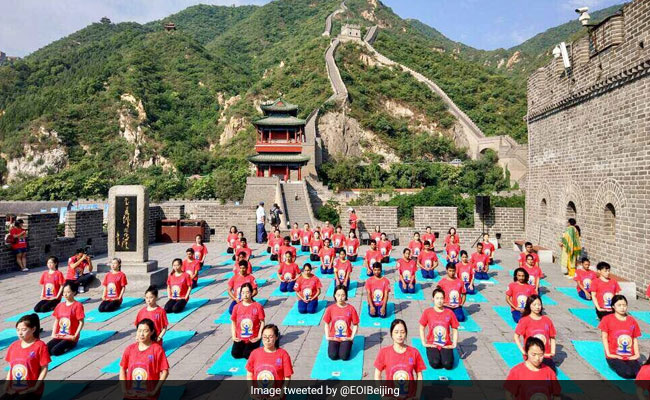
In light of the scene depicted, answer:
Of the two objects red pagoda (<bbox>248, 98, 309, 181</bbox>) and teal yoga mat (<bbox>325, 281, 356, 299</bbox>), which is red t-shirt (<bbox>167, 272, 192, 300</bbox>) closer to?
teal yoga mat (<bbox>325, 281, 356, 299</bbox>)

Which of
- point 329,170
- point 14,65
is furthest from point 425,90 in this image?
point 14,65

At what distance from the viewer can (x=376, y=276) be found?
7.64m

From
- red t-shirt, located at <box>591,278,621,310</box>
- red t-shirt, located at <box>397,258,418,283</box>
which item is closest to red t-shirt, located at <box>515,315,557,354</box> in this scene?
red t-shirt, located at <box>591,278,621,310</box>

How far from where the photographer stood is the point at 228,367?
5.51m

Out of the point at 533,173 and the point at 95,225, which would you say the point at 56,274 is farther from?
the point at 533,173

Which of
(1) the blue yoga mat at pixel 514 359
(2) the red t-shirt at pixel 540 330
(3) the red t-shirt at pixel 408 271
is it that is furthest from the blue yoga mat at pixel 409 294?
(2) the red t-shirt at pixel 540 330

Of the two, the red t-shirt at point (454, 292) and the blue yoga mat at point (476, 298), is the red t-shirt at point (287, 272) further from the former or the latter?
the blue yoga mat at point (476, 298)

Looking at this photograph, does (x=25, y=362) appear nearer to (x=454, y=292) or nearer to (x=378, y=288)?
(x=378, y=288)

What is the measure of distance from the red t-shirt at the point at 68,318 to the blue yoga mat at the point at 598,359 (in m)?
7.40

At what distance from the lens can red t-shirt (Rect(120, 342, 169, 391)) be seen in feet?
13.9

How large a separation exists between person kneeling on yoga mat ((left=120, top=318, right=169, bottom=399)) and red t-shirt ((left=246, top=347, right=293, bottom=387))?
94 centimetres

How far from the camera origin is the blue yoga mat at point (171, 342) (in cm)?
548

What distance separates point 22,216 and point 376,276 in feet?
36.6

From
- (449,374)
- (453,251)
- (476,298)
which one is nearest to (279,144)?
(453,251)
